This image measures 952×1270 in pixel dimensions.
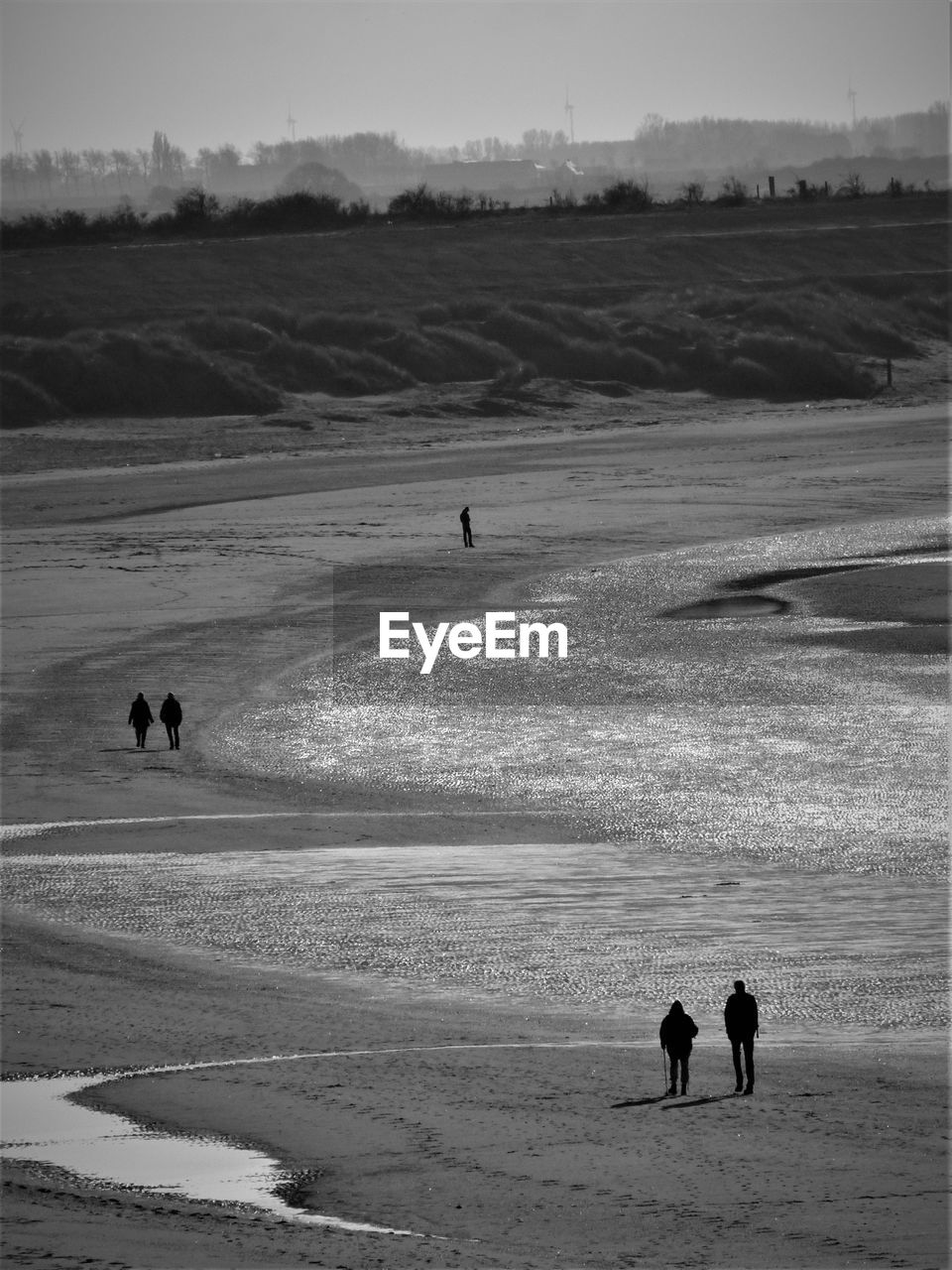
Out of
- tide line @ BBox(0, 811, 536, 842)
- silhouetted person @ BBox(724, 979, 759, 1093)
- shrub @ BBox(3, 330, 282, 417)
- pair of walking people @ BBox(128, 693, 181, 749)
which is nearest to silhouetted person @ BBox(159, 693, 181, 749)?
pair of walking people @ BBox(128, 693, 181, 749)

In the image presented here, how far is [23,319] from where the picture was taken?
46.7 meters

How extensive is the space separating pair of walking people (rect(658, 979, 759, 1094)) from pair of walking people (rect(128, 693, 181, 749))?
920 cm

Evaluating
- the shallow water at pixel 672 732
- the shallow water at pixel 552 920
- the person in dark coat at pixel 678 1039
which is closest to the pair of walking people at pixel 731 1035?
the person in dark coat at pixel 678 1039

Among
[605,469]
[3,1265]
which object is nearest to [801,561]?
[605,469]

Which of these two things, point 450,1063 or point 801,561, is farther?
point 801,561

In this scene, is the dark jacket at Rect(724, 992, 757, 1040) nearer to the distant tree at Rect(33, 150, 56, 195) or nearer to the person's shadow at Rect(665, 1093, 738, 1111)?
the person's shadow at Rect(665, 1093, 738, 1111)

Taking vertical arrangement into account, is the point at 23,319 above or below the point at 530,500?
above

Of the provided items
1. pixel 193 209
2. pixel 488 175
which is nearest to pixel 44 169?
pixel 488 175

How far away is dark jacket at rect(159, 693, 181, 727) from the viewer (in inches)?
710

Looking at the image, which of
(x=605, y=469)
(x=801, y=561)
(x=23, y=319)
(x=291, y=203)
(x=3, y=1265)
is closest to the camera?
(x=3, y=1265)

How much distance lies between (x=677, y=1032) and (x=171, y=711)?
9392mm

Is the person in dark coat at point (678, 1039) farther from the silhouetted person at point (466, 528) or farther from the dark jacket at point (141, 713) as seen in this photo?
the silhouetted person at point (466, 528)

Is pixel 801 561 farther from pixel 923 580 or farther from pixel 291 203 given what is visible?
pixel 291 203

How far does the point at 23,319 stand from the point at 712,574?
26.5m
